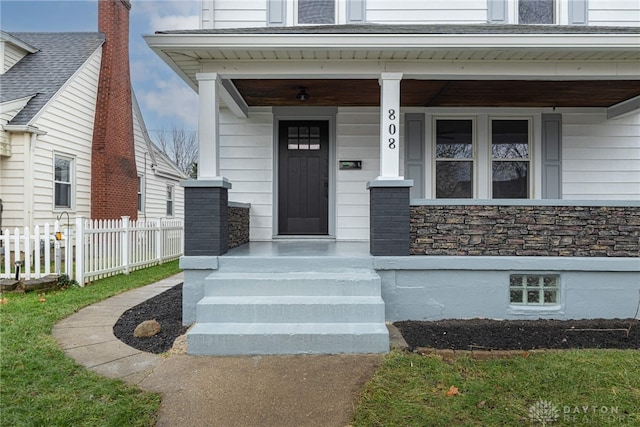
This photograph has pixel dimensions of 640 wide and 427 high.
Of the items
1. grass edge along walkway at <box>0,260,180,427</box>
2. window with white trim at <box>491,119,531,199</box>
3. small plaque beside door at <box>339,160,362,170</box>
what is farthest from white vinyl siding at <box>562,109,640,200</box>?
grass edge along walkway at <box>0,260,180,427</box>

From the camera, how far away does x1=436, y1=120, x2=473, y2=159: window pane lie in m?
6.51

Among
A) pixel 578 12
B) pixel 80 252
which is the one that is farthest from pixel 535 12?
pixel 80 252

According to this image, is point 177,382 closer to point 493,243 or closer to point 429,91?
point 493,243

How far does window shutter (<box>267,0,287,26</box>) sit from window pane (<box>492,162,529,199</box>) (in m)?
4.23

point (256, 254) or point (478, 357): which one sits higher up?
point (256, 254)

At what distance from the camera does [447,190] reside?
648 cm

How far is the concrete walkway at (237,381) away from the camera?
253 cm

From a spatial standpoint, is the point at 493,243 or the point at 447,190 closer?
the point at 493,243

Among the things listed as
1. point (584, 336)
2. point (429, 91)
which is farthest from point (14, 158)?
point (584, 336)

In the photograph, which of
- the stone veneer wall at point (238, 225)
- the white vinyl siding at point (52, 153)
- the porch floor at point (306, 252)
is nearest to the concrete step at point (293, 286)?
the porch floor at point (306, 252)

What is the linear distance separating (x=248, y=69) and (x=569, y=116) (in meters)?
5.30

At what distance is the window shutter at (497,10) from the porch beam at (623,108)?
2254mm

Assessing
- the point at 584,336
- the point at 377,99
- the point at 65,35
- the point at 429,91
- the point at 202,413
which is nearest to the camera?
the point at 202,413

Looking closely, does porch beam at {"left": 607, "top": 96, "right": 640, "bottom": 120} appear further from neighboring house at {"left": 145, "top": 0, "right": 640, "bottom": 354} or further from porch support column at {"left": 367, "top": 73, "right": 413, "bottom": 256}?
porch support column at {"left": 367, "top": 73, "right": 413, "bottom": 256}
